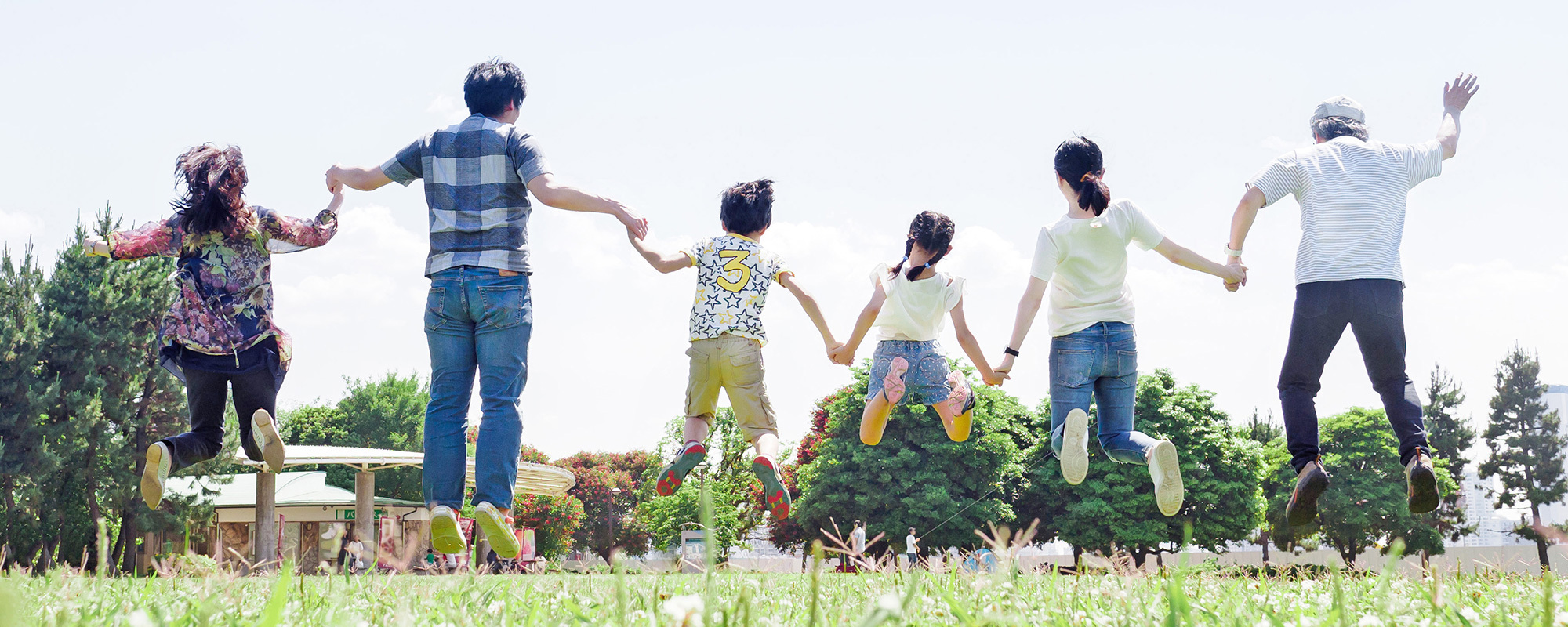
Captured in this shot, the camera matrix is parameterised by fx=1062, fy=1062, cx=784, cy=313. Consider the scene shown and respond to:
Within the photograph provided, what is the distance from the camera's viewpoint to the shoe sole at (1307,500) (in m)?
5.75

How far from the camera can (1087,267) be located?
655cm

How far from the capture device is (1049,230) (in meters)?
6.64

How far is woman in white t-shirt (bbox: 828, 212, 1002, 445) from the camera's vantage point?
7328mm

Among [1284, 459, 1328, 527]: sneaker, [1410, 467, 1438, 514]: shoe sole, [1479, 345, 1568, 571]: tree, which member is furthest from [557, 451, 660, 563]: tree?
[1410, 467, 1438, 514]: shoe sole

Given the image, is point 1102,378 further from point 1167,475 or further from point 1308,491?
point 1308,491

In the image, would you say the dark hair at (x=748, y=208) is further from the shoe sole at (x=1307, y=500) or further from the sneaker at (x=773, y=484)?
the shoe sole at (x=1307, y=500)

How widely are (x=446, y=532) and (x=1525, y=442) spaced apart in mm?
60444

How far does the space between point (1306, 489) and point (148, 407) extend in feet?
Answer: 93.7

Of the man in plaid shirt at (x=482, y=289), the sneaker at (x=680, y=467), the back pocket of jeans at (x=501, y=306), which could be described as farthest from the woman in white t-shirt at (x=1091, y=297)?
the back pocket of jeans at (x=501, y=306)

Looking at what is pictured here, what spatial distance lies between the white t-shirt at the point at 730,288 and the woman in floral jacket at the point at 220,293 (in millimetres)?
2235

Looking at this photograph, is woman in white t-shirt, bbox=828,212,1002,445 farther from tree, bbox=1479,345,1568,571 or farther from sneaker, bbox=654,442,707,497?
tree, bbox=1479,345,1568,571

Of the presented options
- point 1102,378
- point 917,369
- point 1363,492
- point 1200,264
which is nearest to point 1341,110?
point 1200,264

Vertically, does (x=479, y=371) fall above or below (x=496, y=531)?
above

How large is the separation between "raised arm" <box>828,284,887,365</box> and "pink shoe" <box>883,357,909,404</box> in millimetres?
279
